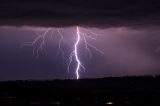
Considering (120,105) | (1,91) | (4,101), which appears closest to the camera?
(120,105)

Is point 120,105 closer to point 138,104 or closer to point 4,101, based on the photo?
point 138,104

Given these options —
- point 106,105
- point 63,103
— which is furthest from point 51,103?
point 106,105

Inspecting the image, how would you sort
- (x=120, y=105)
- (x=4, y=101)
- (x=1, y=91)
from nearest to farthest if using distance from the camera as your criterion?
1. (x=120, y=105)
2. (x=4, y=101)
3. (x=1, y=91)

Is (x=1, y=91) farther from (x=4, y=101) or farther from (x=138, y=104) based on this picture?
(x=138, y=104)

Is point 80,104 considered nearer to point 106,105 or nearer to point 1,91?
point 106,105

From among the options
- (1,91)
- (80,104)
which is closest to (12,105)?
(80,104)

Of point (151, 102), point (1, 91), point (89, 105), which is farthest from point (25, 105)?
point (1, 91)

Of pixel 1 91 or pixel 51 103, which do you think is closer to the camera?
pixel 51 103

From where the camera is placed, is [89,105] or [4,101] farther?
[4,101]
